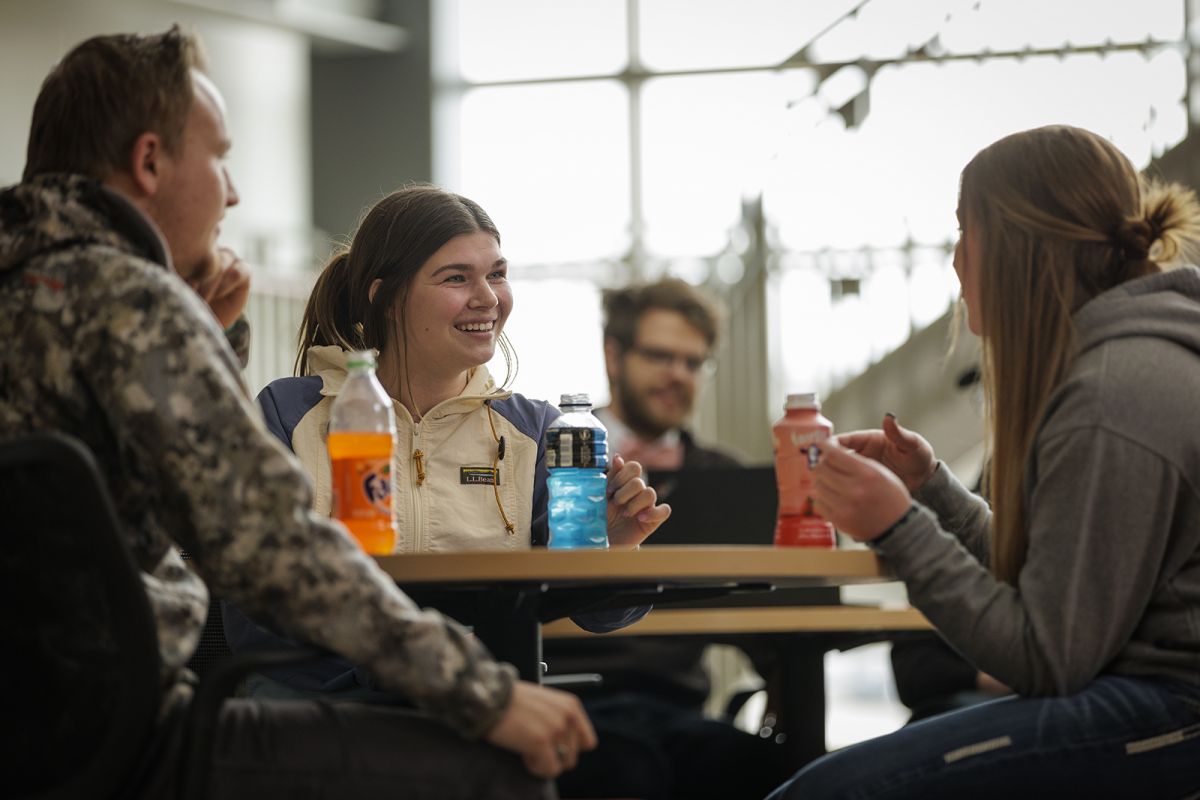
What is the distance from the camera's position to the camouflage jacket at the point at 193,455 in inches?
47.1

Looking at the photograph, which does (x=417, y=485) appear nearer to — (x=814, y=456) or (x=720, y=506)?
(x=814, y=456)

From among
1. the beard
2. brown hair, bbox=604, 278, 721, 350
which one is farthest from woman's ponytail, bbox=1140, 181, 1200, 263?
the beard

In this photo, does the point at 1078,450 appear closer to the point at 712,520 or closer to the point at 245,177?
the point at 712,520

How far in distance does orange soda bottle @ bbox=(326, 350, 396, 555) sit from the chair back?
0.38 m

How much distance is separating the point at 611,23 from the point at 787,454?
6.59 metres

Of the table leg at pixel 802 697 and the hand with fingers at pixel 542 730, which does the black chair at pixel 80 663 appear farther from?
the table leg at pixel 802 697

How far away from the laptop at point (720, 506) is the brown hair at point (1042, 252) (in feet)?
4.81

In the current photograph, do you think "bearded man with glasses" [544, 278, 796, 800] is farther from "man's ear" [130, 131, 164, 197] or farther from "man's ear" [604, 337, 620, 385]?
"man's ear" [130, 131, 164, 197]

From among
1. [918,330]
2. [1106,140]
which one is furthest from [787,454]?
[918,330]

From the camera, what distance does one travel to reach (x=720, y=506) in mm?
3113

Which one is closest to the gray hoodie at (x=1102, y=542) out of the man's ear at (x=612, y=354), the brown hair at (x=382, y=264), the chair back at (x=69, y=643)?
the chair back at (x=69, y=643)

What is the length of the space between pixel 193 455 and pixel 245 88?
263 inches

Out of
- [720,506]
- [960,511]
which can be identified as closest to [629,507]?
[960,511]

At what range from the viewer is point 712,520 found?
311cm
